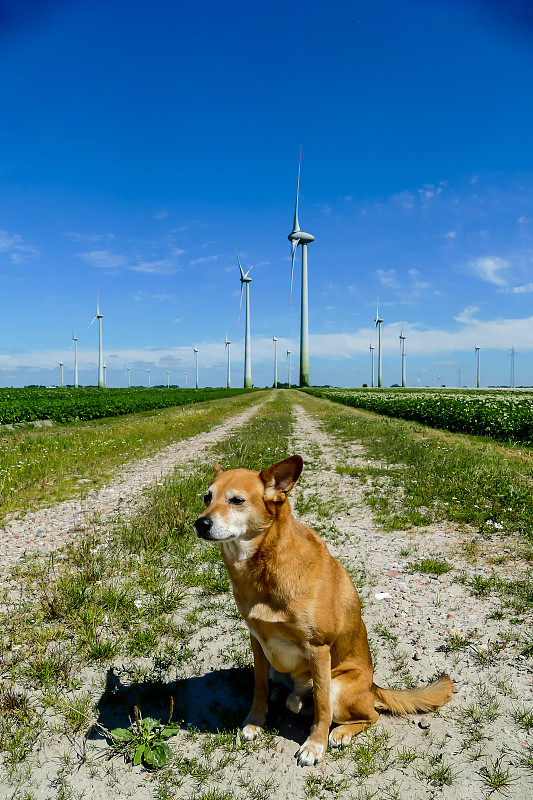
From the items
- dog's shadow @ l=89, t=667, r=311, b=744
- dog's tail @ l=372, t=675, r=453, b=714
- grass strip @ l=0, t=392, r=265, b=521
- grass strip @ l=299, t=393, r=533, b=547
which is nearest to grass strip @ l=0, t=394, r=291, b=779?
dog's shadow @ l=89, t=667, r=311, b=744

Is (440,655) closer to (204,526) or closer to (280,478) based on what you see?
(280,478)

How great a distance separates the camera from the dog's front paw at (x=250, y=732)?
3.40 m

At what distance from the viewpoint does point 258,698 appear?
11.8 ft

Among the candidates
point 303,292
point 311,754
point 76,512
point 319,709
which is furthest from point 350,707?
point 303,292

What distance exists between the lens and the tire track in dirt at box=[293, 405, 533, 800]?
3088 mm

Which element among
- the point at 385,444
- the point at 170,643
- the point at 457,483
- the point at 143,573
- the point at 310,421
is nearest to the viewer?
the point at 170,643

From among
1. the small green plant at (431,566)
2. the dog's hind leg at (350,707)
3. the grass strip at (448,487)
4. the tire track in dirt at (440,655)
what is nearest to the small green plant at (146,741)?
the dog's hind leg at (350,707)

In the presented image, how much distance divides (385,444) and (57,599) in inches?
498

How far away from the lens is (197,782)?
300 cm

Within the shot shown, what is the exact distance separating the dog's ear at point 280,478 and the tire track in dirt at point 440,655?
211 cm

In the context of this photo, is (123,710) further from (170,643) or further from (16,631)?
(16,631)

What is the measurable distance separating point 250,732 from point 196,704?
61 centimetres

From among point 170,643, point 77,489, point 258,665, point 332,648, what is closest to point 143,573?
point 170,643

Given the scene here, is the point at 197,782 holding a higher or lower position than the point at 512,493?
lower
